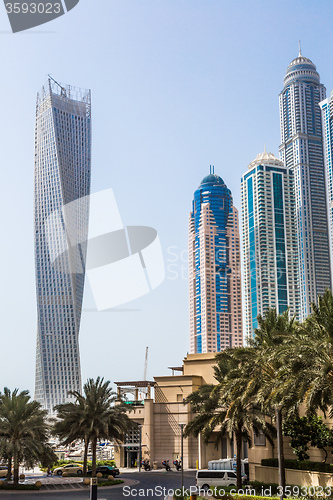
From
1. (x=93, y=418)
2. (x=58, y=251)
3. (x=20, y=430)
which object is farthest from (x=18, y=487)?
(x=58, y=251)

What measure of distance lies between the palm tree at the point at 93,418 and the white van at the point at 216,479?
31.0 ft

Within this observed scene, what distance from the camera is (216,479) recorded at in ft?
138

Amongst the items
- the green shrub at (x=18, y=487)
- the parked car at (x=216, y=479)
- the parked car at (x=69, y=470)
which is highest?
the parked car at (x=216, y=479)

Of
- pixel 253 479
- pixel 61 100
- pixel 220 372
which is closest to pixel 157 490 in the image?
pixel 253 479

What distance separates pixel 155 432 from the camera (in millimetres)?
70438

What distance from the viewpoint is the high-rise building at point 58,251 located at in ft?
487

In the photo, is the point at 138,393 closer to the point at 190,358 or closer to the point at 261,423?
the point at 190,358

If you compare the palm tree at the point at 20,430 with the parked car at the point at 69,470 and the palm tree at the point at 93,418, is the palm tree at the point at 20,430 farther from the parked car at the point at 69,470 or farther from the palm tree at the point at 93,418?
the parked car at the point at 69,470

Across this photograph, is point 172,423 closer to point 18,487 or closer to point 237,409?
point 18,487

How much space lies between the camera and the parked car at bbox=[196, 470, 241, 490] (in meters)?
42.0

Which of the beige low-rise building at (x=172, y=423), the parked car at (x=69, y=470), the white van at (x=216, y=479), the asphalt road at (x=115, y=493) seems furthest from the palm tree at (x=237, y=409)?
the beige low-rise building at (x=172, y=423)

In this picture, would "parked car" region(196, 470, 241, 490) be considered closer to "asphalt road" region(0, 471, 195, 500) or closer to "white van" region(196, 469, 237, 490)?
"white van" region(196, 469, 237, 490)

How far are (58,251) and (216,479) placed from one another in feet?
373

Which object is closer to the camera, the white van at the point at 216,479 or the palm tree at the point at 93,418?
the white van at the point at 216,479
